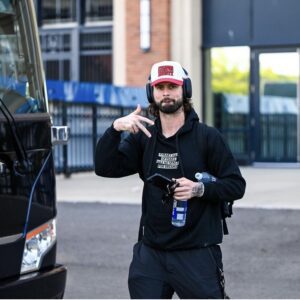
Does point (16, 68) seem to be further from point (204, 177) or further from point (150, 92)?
point (204, 177)

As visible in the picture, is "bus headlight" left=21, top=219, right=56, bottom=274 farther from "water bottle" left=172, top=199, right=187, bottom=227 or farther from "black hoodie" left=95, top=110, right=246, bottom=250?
"water bottle" left=172, top=199, right=187, bottom=227

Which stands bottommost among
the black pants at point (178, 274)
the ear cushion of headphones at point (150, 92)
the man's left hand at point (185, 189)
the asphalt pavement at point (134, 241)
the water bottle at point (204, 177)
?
the asphalt pavement at point (134, 241)

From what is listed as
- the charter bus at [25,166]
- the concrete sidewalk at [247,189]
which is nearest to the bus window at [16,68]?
the charter bus at [25,166]

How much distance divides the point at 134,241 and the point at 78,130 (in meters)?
7.61

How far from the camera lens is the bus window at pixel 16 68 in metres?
5.04

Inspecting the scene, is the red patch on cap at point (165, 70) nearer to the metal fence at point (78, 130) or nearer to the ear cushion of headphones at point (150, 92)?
the ear cushion of headphones at point (150, 92)

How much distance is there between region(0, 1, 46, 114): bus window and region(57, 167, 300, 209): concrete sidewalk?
626 cm

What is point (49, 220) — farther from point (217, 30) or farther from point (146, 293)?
point (217, 30)

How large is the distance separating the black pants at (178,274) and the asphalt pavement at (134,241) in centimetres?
287

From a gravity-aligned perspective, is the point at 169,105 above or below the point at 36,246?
above

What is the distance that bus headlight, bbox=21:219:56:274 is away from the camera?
4723 mm

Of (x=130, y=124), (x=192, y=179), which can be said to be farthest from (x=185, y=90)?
(x=192, y=179)

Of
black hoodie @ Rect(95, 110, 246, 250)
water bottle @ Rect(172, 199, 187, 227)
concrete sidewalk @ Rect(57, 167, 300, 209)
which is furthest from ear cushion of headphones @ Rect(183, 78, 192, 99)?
concrete sidewalk @ Rect(57, 167, 300, 209)

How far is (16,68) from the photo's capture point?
5.21m
